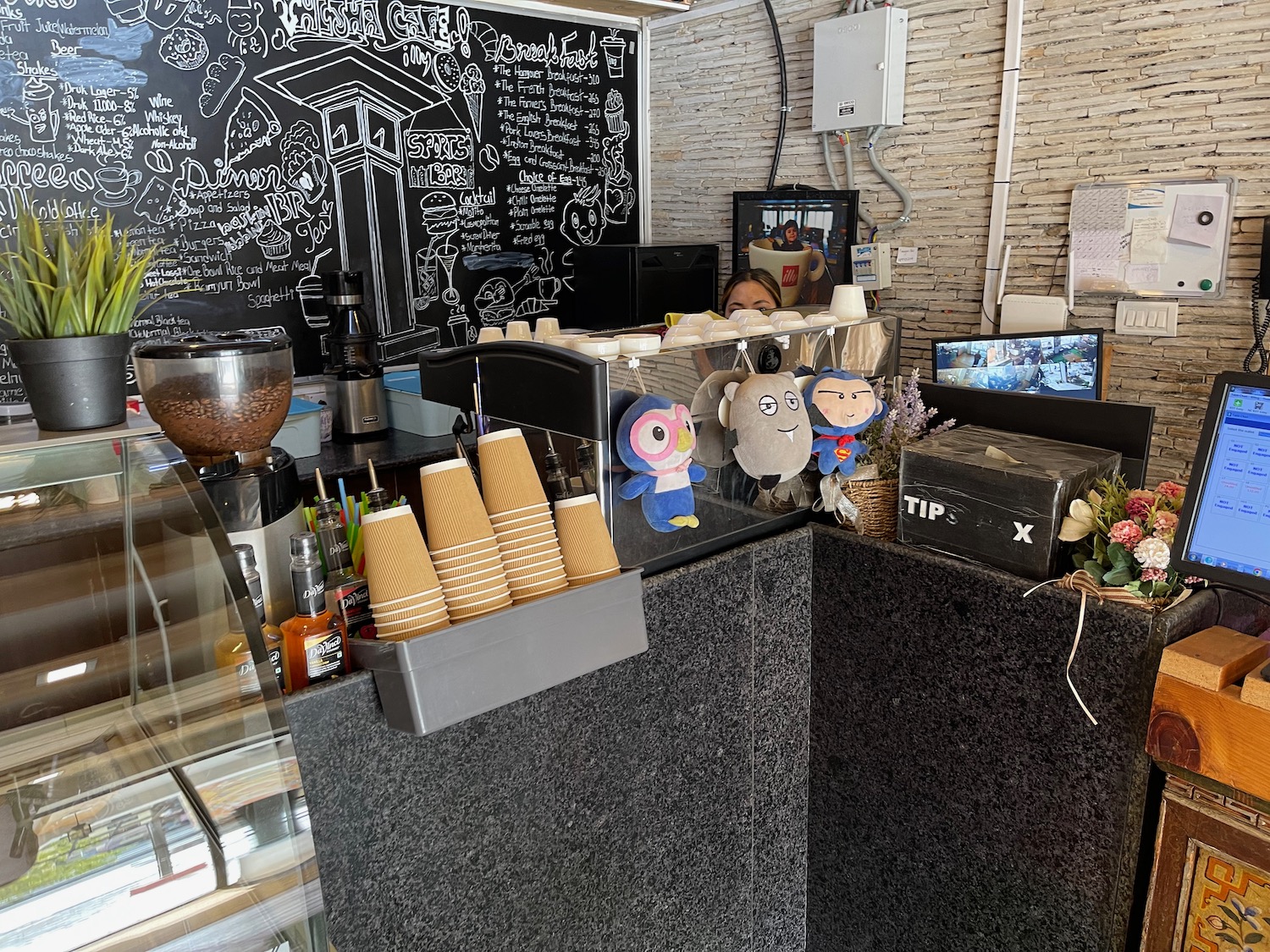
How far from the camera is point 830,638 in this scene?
5.69 feet

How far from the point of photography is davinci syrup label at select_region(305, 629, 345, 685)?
1.17 metres

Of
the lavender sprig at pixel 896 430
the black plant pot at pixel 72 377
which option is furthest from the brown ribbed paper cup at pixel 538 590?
the lavender sprig at pixel 896 430

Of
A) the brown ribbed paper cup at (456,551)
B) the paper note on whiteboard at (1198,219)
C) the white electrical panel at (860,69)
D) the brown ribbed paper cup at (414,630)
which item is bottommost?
the brown ribbed paper cup at (414,630)

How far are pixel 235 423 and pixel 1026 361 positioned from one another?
2.14 metres

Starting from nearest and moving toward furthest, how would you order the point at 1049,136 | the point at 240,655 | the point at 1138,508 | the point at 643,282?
the point at 240,655 → the point at 1138,508 → the point at 1049,136 → the point at 643,282

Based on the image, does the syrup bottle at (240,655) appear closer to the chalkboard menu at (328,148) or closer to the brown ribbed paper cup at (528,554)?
the brown ribbed paper cup at (528,554)

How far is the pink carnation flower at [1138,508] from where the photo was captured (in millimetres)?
1358

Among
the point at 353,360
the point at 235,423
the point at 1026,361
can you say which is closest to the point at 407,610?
the point at 235,423

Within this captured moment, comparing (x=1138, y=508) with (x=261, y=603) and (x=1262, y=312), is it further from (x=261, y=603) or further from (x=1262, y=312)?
(x=1262, y=312)

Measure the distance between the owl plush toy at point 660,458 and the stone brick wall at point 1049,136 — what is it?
6.51 ft

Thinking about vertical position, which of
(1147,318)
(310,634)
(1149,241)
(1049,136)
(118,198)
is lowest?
(310,634)

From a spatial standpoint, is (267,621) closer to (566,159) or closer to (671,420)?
(671,420)

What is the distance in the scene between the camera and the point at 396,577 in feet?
3.75

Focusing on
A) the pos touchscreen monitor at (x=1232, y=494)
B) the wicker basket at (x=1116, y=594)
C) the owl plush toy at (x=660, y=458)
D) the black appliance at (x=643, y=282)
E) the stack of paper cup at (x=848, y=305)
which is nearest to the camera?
the pos touchscreen monitor at (x=1232, y=494)
